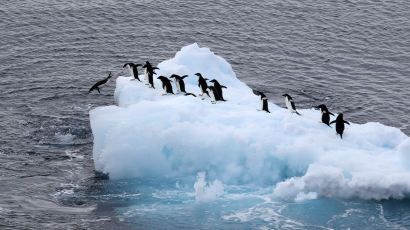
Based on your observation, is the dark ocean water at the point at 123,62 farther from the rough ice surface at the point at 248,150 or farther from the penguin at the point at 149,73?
the penguin at the point at 149,73

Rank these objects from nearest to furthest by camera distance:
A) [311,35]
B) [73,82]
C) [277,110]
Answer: [277,110] → [73,82] → [311,35]

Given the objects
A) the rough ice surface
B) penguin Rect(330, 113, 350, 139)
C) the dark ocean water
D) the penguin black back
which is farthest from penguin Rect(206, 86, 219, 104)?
the dark ocean water

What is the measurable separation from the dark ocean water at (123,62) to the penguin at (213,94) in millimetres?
6298

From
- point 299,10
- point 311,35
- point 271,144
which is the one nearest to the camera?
point 271,144

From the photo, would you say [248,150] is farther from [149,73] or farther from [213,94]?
[149,73]

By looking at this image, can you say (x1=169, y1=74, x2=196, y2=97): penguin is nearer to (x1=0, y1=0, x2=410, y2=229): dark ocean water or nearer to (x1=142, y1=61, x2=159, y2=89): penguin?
(x1=142, y1=61, x2=159, y2=89): penguin

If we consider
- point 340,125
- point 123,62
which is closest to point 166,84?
point 340,125

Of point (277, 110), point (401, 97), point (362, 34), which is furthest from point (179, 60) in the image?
point (362, 34)

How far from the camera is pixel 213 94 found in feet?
108

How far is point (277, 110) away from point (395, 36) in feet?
71.4

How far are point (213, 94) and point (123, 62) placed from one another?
1420 cm

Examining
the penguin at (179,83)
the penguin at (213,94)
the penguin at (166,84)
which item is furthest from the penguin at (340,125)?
the penguin at (166,84)

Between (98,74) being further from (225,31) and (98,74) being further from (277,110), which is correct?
(277,110)

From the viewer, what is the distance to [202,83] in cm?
3372
